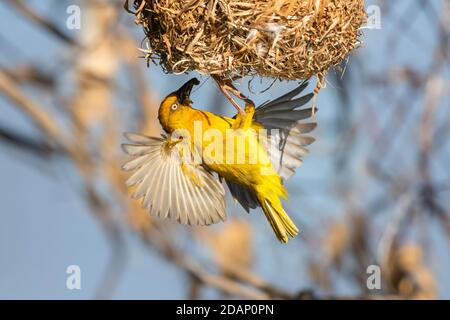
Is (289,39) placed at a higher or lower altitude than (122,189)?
lower

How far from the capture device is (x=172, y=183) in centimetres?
277

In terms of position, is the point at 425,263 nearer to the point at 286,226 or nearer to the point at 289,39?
the point at 286,226

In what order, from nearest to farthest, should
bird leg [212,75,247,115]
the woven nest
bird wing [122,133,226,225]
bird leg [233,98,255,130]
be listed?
the woven nest → bird leg [212,75,247,115] → bird leg [233,98,255,130] → bird wing [122,133,226,225]

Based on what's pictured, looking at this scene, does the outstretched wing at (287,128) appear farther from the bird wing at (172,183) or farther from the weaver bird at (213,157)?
the bird wing at (172,183)

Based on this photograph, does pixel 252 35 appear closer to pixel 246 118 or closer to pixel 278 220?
pixel 246 118

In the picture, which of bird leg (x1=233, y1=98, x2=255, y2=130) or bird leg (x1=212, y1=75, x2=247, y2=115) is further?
bird leg (x1=233, y1=98, x2=255, y2=130)

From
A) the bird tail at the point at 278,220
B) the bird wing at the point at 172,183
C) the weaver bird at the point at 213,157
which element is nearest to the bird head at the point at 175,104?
the weaver bird at the point at 213,157

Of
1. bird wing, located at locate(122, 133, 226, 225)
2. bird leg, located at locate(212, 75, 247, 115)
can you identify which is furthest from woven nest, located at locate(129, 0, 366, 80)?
bird wing, located at locate(122, 133, 226, 225)

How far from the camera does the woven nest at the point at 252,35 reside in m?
2.22

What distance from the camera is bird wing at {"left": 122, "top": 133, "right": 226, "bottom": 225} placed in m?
2.69

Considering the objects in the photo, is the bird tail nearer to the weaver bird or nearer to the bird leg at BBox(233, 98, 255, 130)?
the weaver bird
